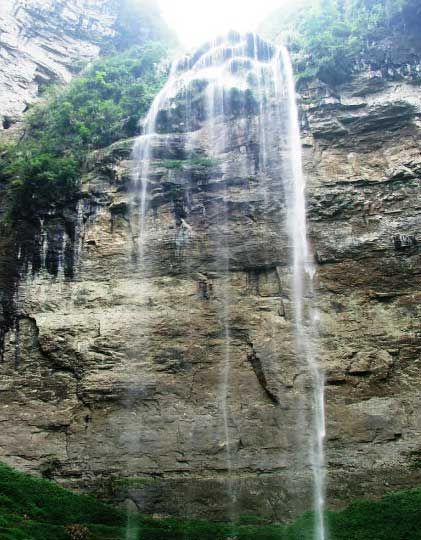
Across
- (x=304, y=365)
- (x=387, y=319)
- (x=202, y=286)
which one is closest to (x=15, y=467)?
(x=202, y=286)

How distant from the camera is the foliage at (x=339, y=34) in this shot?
20812 millimetres

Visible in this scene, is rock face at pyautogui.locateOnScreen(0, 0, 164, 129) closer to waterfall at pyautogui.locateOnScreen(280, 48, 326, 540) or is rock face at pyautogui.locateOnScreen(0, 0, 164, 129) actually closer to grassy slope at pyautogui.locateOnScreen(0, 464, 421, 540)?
waterfall at pyautogui.locateOnScreen(280, 48, 326, 540)

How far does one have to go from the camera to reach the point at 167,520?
13438mm

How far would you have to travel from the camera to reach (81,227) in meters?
17.5

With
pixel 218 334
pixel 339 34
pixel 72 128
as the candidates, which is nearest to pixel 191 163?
pixel 72 128

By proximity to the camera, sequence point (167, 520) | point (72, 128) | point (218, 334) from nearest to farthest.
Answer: point (167, 520) < point (218, 334) < point (72, 128)

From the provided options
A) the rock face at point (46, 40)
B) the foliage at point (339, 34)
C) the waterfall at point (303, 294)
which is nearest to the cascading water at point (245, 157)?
the waterfall at point (303, 294)

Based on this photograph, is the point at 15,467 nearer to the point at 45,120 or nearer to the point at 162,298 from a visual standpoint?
the point at 162,298

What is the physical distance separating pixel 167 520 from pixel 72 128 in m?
14.6

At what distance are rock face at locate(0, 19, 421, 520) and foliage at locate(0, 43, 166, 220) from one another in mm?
987

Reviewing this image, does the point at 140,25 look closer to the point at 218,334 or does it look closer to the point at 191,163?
the point at 191,163

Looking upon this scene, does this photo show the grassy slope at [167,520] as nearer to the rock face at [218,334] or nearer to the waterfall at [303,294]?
the rock face at [218,334]

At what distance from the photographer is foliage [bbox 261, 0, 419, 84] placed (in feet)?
68.3

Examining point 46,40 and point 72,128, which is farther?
point 46,40
